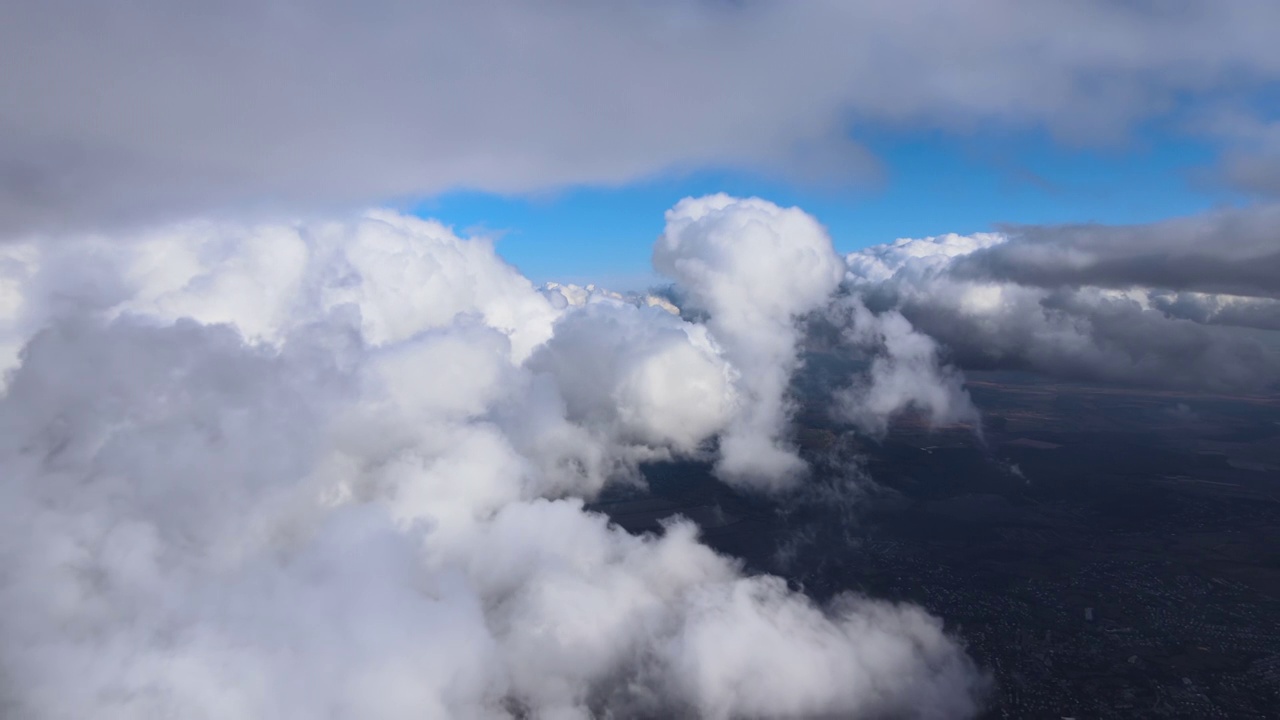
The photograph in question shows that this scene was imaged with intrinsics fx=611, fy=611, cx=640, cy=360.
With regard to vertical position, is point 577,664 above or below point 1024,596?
below

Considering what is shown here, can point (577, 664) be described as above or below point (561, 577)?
below

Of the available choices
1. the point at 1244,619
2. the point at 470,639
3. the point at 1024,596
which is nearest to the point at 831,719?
the point at 1024,596

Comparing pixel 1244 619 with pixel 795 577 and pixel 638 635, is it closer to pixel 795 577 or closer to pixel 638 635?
pixel 795 577

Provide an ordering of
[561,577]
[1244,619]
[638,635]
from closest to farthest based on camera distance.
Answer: [1244,619]
[638,635]
[561,577]

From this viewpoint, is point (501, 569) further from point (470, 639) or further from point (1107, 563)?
point (1107, 563)

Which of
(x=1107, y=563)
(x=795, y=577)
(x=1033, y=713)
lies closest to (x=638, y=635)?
(x=795, y=577)

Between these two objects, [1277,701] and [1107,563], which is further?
[1107,563]

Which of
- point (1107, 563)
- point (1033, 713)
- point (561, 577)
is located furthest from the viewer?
point (1107, 563)

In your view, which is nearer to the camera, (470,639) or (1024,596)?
(470,639)

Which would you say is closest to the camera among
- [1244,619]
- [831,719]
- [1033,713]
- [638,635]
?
[1033,713]
